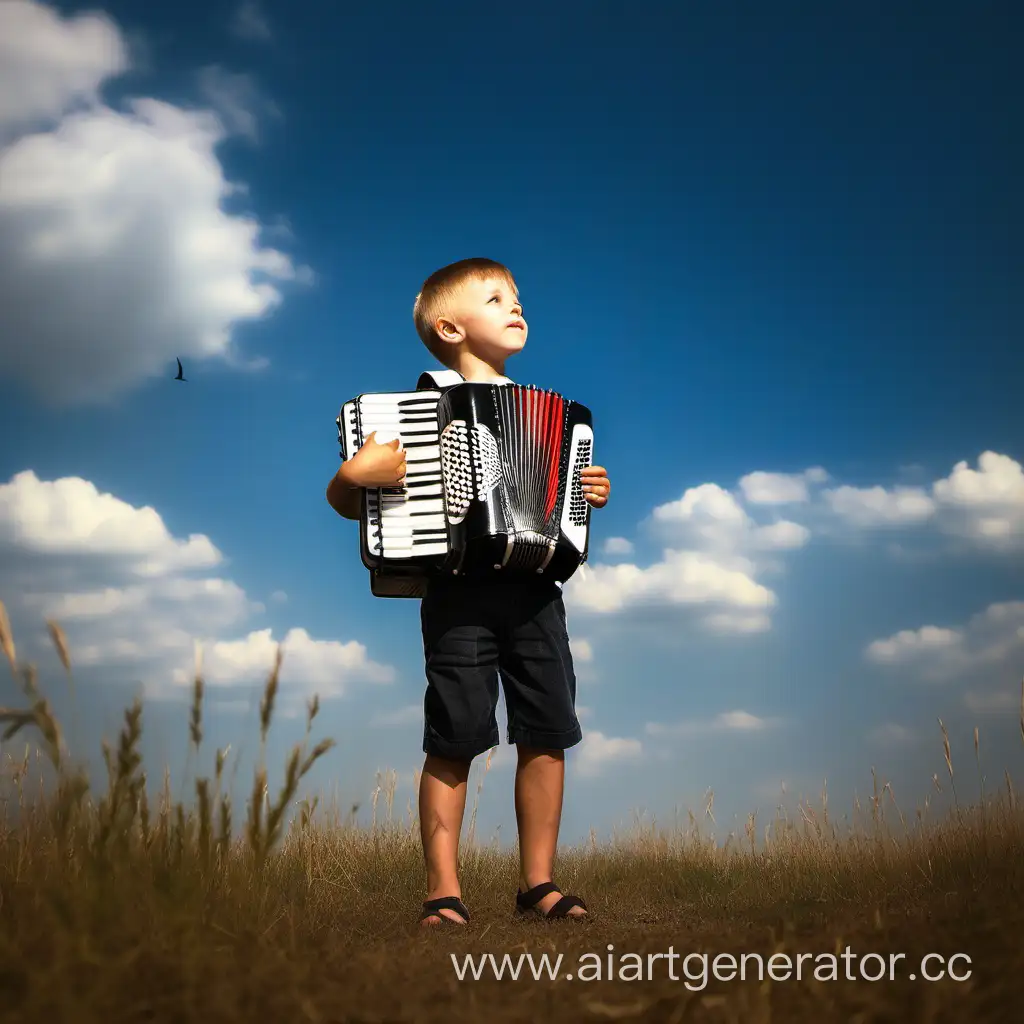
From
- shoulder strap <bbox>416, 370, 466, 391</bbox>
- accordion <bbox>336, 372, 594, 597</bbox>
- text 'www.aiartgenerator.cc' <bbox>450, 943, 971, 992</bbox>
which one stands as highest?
shoulder strap <bbox>416, 370, 466, 391</bbox>

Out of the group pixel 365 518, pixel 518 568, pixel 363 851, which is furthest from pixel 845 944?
pixel 363 851

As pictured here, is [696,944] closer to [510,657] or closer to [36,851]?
[510,657]

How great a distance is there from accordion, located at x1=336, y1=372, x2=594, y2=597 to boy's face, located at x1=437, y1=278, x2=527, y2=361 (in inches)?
13.5

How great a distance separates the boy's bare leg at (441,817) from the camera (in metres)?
3.83

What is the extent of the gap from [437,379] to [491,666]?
120 cm

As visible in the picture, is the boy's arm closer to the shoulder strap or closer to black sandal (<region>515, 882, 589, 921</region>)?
the shoulder strap

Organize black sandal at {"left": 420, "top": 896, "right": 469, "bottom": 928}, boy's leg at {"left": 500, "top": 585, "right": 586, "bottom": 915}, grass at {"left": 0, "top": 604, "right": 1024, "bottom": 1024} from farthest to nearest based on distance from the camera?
boy's leg at {"left": 500, "top": 585, "right": 586, "bottom": 915} → black sandal at {"left": 420, "top": 896, "right": 469, "bottom": 928} → grass at {"left": 0, "top": 604, "right": 1024, "bottom": 1024}

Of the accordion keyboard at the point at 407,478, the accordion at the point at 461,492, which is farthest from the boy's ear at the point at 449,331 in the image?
the accordion keyboard at the point at 407,478

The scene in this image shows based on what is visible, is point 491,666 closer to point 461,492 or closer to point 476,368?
point 461,492

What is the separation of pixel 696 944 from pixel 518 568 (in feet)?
5.28

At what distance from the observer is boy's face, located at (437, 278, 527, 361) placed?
13.9 ft

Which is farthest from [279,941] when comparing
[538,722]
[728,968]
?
[538,722]

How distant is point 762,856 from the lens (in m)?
6.16

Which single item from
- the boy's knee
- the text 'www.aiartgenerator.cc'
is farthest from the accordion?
the text 'www.aiartgenerator.cc'
